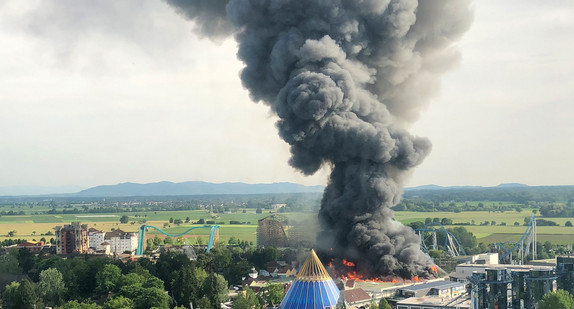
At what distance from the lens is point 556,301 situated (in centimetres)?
3597

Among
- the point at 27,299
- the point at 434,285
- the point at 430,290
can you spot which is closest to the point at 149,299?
the point at 27,299

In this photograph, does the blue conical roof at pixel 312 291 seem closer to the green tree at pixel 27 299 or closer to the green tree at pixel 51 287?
the green tree at pixel 27 299

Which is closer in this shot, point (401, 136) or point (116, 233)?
point (401, 136)

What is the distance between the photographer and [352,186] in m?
43.8

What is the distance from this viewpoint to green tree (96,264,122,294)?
4903 cm

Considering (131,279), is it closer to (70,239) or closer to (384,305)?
(384,305)

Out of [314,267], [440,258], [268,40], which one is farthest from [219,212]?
[314,267]

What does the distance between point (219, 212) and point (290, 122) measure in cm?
15550

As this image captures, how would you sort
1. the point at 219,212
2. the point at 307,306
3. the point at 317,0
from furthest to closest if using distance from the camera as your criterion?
the point at 219,212
the point at 317,0
the point at 307,306

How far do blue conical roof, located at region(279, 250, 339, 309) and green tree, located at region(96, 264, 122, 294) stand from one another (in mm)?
17445

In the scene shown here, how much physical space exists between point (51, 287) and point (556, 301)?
27.9 m

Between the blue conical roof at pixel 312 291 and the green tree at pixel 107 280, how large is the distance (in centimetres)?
1744

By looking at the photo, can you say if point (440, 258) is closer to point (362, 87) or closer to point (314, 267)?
point (362, 87)

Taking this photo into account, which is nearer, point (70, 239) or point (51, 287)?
point (51, 287)
